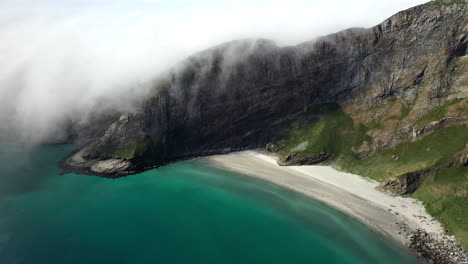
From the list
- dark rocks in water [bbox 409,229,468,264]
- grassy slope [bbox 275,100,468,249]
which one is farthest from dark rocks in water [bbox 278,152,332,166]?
dark rocks in water [bbox 409,229,468,264]

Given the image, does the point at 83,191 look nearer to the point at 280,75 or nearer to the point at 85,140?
the point at 85,140

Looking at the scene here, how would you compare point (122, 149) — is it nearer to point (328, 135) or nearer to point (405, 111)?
point (328, 135)

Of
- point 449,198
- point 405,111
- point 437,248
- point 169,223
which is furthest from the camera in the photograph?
point 405,111

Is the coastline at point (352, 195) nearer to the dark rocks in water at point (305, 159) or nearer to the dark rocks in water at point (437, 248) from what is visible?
the dark rocks in water at point (437, 248)

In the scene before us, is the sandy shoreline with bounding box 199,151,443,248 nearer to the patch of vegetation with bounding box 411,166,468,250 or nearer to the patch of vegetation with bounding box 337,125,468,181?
the patch of vegetation with bounding box 411,166,468,250

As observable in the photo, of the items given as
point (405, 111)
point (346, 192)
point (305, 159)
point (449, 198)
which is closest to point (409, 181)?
point (449, 198)

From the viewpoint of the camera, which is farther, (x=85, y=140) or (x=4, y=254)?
(x=85, y=140)

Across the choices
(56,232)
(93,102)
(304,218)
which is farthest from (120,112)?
(304,218)
